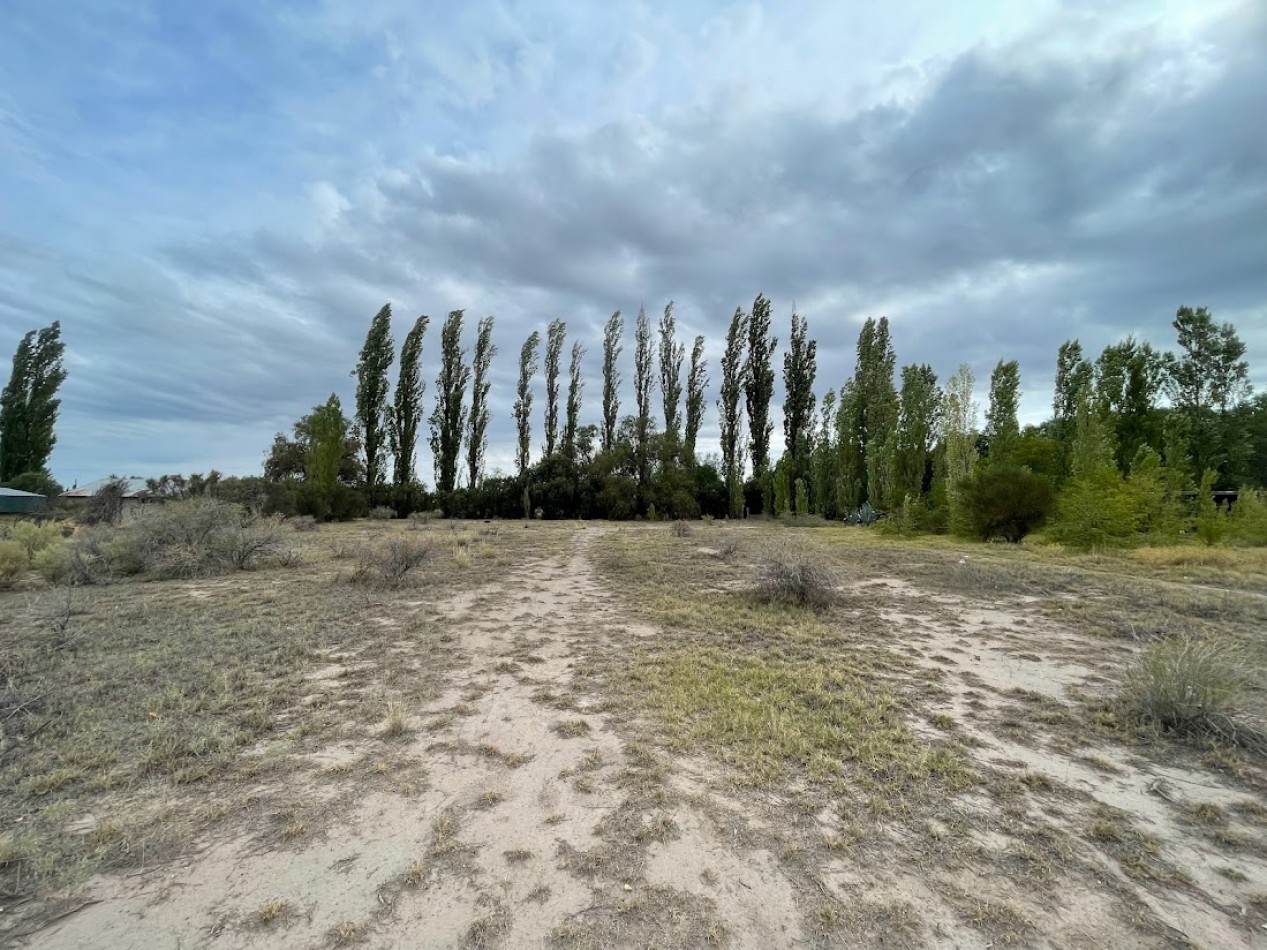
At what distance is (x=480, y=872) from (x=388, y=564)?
794 centimetres

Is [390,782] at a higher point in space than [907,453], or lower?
lower

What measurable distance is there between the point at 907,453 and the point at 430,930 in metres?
32.5

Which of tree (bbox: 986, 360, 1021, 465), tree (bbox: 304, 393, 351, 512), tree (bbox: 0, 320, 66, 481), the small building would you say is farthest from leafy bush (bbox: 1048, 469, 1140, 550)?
tree (bbox: 0, 320, 66, 481)

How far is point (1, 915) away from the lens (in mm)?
2084

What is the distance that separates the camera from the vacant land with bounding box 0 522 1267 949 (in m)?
2.16

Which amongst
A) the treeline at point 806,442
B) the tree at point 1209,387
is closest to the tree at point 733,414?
the treeline at point 806,442

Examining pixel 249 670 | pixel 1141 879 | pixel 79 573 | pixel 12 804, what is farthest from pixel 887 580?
pixel 79 573

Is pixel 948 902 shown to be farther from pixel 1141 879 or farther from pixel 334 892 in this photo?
pixel 334 892

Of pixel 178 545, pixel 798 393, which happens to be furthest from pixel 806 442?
pixel 178 545

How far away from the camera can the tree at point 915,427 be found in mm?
30084

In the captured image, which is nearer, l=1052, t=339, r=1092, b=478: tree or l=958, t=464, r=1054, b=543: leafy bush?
l=958, t=464, r=1054, b=543: leafy bush

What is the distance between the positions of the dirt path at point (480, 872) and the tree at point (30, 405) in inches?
1720

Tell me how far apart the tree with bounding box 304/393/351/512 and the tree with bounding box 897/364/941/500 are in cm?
2949

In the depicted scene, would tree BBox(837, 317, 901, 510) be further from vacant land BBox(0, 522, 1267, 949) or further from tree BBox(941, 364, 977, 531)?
vacant land BBox(0, 522, 1267, 949)
